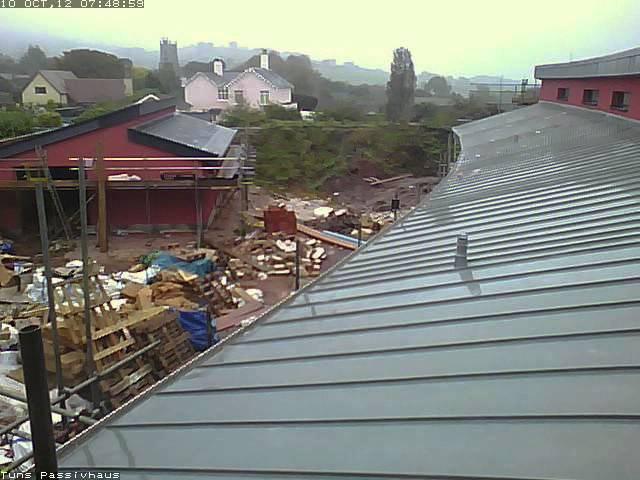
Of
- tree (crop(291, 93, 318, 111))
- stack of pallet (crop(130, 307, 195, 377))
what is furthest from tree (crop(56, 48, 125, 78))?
stack of pallet (crop(130, 307, 195, 377))

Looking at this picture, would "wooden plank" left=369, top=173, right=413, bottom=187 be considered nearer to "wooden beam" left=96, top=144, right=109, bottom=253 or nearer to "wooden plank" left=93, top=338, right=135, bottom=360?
"wooden beam" left=96, top=144, right=109, bottom=253

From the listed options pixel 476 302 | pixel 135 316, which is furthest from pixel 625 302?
pixel 135 316

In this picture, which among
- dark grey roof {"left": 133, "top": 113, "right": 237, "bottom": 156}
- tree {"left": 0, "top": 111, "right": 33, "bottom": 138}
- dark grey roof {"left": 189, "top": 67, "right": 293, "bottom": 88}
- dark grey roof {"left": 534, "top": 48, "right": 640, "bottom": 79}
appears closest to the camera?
dark grey roof {"left": 534, "top": 48, "right": 640, "bottom": 79}

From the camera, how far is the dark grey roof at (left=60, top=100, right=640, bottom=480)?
2561 millimetres

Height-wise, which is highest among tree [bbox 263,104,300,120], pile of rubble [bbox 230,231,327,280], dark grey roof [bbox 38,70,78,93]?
dark grey roof [bbox 38,70,78,93]

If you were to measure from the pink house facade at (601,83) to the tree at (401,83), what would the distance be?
17483 mm

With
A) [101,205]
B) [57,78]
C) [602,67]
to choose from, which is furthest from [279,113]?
[602,67]

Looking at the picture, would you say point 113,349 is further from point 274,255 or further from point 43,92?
point 43,92

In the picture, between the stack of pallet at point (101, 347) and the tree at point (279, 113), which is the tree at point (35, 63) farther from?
the stack of pallet at point (101, 347)

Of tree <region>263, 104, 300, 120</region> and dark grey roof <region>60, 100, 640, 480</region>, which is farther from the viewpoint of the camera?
tree <region>263, 104, 300, 120</region>

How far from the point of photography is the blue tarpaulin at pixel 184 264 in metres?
13.0

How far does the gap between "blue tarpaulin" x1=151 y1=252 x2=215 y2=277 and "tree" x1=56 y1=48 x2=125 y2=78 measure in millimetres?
33513

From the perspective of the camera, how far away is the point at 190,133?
21406 mm

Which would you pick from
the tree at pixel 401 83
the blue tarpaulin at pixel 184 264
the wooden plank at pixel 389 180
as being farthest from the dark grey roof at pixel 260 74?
the blue tarpaulin at pixel 184 264
